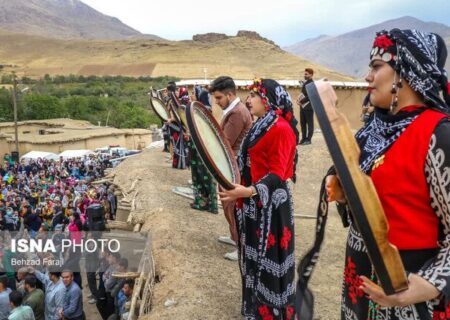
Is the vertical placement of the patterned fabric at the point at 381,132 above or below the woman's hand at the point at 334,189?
above

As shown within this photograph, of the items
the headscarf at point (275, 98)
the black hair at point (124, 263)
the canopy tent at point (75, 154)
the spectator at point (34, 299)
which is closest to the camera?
the headscarf at point (275, 98)

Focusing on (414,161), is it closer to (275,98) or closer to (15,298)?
(275,98)

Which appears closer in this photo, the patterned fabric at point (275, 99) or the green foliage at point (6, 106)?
the patterned fabric at point (275, 99)

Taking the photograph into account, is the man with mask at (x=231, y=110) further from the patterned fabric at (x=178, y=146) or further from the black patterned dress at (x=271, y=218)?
the patterned fabric at (x=178, y=146)

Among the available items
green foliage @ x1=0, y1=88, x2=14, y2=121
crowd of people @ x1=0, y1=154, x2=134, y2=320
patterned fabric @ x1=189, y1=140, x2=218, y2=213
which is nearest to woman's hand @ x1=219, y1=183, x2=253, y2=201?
crowd of people @ x1=0, y1=154, x2=134, y2=320

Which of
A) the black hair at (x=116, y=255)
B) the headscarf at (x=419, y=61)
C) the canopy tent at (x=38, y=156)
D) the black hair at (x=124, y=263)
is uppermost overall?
the headscarf at (x=419, y=61)

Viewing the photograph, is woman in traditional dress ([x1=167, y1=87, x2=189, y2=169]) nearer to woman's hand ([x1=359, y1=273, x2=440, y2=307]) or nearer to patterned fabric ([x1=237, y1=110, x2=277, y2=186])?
patterned fabric ([x1=237, y1=110, x2=277, y2=186])

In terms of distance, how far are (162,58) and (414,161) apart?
3908 inches

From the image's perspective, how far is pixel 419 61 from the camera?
5.58 feet

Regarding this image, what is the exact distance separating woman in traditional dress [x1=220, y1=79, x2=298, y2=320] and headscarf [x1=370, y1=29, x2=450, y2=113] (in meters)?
1.70

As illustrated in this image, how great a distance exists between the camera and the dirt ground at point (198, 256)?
4.69m

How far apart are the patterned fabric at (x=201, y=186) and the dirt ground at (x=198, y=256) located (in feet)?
0.55

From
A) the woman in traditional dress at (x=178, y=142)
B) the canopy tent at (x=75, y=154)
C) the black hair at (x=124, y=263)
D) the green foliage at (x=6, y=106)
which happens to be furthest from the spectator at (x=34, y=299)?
the green foliage at (x=6, y=106)

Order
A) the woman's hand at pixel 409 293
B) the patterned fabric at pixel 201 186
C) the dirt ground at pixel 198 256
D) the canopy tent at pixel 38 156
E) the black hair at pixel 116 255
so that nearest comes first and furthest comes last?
the woman's hand at pixel 409 293, the dirt ground at pixel 198 256, the black hair at pixel 116 255, the patterned fabric at pixel 201 186, the canopy tent at pixel 38 156
